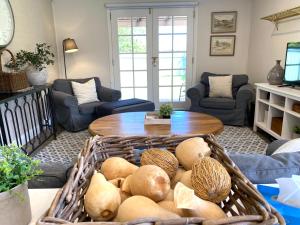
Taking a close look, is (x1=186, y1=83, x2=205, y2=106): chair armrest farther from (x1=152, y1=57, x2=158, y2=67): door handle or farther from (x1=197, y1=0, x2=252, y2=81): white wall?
(x1=152, y1=57, x2=158, y2=67): door handle

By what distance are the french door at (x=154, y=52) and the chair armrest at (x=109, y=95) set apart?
77 cm

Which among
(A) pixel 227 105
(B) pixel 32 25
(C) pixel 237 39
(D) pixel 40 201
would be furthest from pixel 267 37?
(D) pixel 40 201

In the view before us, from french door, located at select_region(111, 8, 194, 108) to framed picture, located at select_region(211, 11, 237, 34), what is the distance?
435 millimetres

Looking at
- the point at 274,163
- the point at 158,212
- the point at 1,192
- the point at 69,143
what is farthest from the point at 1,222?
the point at 69,143

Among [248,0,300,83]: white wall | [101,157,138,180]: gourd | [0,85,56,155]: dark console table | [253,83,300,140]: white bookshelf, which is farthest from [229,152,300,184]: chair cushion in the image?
[248,0,300,83]: white wall

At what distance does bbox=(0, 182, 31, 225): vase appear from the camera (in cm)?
49

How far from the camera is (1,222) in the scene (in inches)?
19.5

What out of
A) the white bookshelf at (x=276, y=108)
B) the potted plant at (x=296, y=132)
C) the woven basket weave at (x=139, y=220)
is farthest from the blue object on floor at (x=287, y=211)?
the potted plant at (x=296, y=132)

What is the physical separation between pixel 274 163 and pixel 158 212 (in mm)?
623

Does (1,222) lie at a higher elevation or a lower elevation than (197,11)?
lower

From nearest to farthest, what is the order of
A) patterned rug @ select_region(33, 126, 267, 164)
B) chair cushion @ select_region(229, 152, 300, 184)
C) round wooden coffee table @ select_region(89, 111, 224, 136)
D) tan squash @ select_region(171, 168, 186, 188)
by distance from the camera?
tan squash @ select_region(171, 168, 186, 188), chair cushion @ select_region(229, 152, 300, 184), round wooden coffee table @ select_region(89, 111, 224, 136), patterned rug @ select_region(33, 126, 267, 164)

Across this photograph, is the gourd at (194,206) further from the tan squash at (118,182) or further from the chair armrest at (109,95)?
the chair armrest at (109,95)

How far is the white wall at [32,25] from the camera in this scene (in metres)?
3.28

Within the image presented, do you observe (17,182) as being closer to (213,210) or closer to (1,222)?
(1,222)
